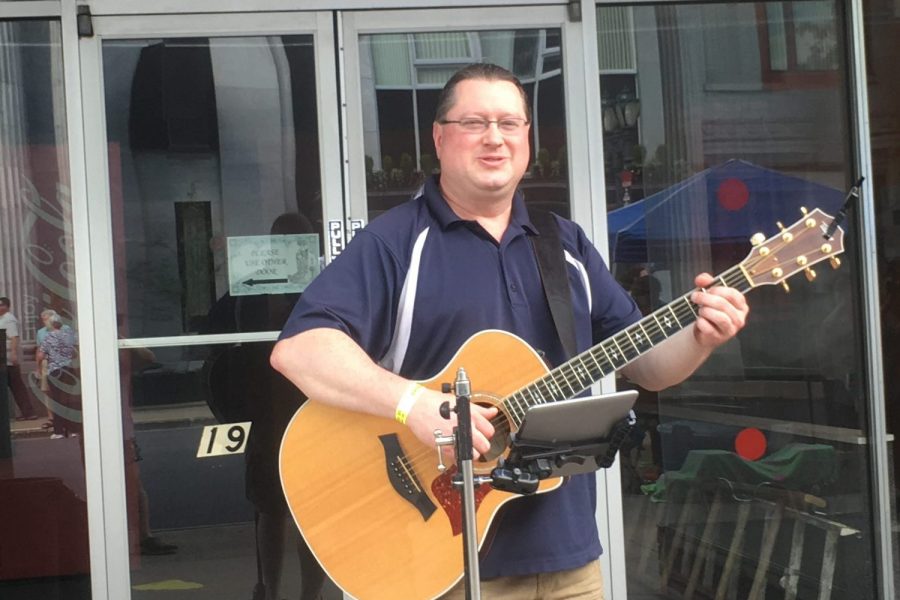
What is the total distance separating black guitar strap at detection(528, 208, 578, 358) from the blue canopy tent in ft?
5.91

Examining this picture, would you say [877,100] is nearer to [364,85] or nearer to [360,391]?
[364,85]

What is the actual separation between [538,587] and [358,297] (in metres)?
0.78

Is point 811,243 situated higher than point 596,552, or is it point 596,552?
point 811,243

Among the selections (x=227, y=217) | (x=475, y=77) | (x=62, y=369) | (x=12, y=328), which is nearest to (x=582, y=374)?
(x=475, y=77)

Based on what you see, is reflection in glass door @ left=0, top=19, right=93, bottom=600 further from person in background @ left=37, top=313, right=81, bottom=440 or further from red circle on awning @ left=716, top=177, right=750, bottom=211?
red circle on awning @ left=716, top=177, right=750, bottom=211

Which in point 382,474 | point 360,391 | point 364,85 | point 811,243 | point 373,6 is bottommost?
point 382,474

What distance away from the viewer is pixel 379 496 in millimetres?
2840

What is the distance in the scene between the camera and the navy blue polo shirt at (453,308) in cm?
273

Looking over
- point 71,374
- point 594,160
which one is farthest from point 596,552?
point 71,374

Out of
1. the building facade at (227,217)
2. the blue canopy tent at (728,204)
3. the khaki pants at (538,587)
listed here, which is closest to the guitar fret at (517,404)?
the khaki pants at (538,587)

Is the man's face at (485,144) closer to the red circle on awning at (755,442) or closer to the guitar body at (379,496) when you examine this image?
the guitar body at (379,496)

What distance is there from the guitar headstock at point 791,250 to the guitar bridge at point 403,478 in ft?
2.92

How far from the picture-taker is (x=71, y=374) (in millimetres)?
4305

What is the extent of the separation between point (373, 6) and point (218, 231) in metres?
0.98
